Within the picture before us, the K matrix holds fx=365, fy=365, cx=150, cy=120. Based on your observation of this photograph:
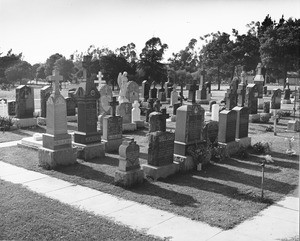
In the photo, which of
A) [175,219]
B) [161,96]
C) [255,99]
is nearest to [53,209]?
[175,219]

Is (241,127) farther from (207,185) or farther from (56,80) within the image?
(56,80)

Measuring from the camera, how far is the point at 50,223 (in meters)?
6.75

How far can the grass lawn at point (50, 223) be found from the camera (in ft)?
20.6

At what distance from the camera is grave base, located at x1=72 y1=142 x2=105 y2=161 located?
12047mm

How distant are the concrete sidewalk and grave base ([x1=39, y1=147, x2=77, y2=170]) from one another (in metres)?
1.53

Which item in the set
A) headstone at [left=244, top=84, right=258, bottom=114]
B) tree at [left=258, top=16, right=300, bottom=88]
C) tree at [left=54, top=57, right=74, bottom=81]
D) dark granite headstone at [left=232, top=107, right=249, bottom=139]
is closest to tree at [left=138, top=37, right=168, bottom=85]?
tree at [left=258, top=16, right=300, bottom=88]

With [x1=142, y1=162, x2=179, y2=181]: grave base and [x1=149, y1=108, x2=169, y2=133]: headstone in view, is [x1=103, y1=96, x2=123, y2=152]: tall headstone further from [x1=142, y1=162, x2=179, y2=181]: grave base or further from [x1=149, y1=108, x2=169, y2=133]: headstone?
[x1=142, y1=162, x2=179, y2=181]: grave base

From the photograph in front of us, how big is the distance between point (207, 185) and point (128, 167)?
6.85 feet

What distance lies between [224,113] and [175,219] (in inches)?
260

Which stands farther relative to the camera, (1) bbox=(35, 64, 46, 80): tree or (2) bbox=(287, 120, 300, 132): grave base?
(1) bbox=(35, 64, 46, 80): tree

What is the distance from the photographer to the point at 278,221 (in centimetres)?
723

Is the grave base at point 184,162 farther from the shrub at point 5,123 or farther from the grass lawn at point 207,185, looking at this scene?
the shrub at point 5,123

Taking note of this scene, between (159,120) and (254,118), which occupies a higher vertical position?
(159,120)

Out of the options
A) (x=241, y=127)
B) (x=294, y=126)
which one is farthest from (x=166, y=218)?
(x=294, y=126)
